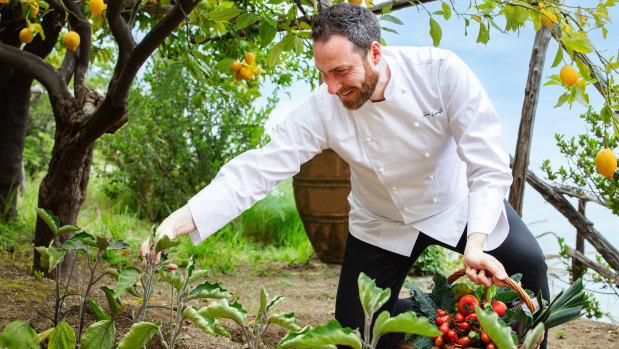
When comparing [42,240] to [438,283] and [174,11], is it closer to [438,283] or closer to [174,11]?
[174,11]

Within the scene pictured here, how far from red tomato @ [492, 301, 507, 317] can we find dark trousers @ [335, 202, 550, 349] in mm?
426

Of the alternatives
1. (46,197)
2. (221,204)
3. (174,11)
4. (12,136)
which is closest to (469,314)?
(221,204)

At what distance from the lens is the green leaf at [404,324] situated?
1122 millimetres

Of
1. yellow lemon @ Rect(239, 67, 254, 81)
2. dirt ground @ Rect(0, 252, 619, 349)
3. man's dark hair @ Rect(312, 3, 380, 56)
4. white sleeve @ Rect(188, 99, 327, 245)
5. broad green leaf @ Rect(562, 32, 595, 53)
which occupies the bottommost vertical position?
dirt ground @ Rect(0, 252, 619, 349)

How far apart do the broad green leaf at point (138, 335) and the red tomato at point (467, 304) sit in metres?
0.98

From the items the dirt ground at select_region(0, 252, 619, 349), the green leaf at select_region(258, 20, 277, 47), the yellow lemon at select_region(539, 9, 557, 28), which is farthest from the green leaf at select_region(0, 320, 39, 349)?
the yellow lemon at select_region(539, 9, 557, 28)

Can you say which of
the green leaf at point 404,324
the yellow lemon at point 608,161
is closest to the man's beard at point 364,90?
the yellow lemon at point 608,161

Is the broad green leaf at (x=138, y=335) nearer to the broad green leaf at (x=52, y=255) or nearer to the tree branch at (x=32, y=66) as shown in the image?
the broad green leaf at (x=52, y=255)

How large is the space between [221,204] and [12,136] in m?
3.68

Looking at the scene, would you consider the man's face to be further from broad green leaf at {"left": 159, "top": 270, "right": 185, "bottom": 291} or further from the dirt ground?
the dirt ground

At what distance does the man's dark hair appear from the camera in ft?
6.52

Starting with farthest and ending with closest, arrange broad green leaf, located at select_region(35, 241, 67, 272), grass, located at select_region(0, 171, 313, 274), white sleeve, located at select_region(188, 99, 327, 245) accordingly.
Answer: grass, located at select_region(0, 171, 313, 274) < white sleeve, located at select_region(188, 99, 327, 245) < broad green leaf, located at select_region(35, 241, 67, 272)

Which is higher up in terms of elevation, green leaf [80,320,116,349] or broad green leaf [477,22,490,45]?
broad green leaf [477,22,490,45]

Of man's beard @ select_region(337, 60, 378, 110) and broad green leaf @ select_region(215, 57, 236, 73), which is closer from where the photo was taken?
man's beard @ select_region(337, 60, 378, 110)
